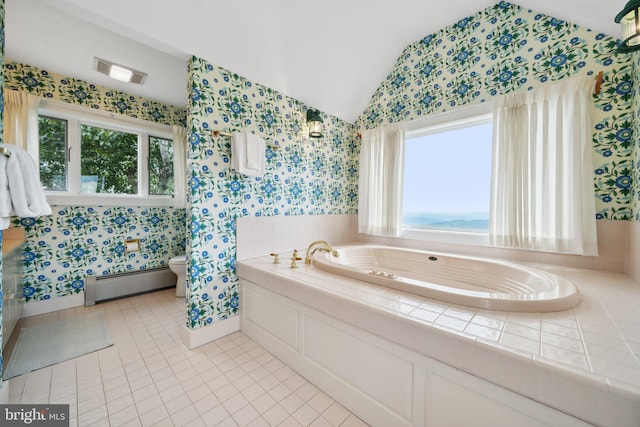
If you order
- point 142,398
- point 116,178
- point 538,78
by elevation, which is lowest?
point 142,398

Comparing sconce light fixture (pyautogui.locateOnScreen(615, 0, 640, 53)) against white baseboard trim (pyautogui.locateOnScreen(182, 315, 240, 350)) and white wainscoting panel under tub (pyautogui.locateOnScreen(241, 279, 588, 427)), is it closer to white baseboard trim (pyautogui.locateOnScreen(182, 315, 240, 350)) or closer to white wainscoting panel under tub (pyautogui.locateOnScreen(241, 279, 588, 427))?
white wainscoting panel under tub (pyautogui.locateOnScreen(241, 279, 588, 427))

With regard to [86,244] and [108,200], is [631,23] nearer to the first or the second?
[108,200]

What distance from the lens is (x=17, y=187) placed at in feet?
3.85

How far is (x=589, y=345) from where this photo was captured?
826 millimetres

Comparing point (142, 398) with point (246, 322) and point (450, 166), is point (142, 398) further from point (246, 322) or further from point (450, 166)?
point (450, 166)

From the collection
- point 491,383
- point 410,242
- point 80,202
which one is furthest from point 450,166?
point 80,202

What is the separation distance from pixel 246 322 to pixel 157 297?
1.57 m

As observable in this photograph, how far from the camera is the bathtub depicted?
110cm

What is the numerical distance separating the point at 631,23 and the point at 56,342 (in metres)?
4.05

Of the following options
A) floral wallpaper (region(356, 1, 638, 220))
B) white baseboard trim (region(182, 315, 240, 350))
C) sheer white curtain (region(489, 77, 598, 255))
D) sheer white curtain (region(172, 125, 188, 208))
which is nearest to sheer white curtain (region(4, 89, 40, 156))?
sheer white curtain (region(172, 125, 188, 208))

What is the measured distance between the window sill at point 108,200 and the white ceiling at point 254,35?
1251mm

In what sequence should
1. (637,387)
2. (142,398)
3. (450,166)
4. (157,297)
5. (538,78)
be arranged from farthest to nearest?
(157,297) < (450,166) < (538,78) < (142,398) < (637,387)

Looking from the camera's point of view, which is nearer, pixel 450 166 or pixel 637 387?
pixel 637 387

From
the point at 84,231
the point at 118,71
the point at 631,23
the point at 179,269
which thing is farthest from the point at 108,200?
the point at 631,23
